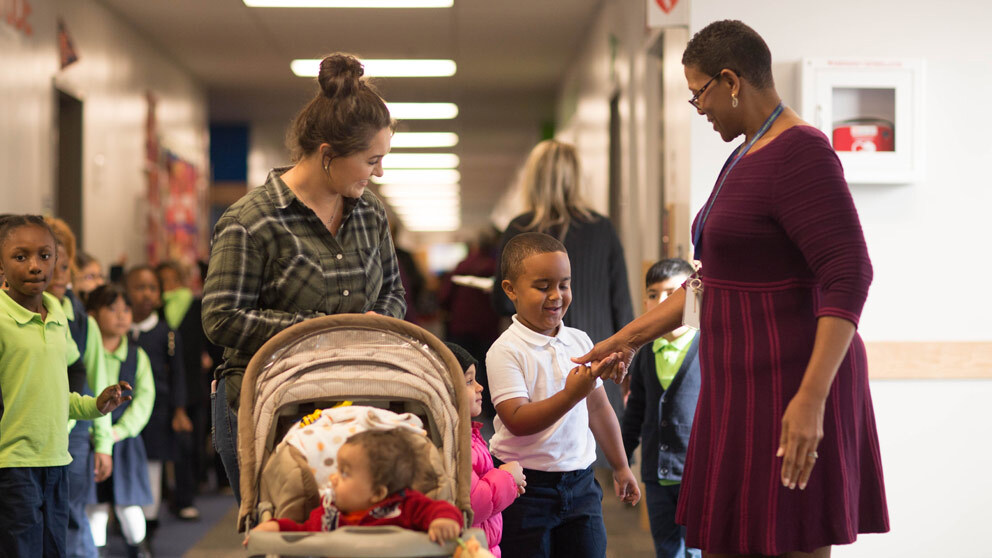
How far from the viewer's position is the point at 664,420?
3332 mm

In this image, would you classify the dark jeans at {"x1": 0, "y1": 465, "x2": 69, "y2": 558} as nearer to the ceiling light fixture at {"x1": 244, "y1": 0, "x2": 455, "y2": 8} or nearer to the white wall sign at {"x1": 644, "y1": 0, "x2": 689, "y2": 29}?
the white wall sign at {"x1": 644, "y1": 0, "x2": 689, "y2": 29}

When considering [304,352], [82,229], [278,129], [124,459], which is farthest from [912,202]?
[278,129]

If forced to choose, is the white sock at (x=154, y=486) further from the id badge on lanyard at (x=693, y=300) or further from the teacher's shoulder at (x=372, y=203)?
the id badge on lanyard at (x=693, y=300)

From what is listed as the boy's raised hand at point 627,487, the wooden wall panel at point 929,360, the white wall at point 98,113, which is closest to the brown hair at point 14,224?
the boy's raised hand at point 627,487

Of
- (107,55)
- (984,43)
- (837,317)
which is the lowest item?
(837,317)

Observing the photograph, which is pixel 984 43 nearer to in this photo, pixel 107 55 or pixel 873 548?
pixel 873 548

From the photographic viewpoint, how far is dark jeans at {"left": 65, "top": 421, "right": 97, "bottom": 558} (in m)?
3.75

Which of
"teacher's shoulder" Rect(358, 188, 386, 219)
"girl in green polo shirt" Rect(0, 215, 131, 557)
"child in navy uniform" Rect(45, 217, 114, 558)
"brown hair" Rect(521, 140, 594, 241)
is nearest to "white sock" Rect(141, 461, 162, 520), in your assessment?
"child in navy uniform" Rect(45, 217, 114, 558)

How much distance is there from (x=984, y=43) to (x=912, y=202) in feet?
2.32

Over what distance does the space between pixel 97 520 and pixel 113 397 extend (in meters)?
1.61

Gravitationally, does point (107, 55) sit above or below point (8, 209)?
Result: above

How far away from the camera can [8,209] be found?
6.00 metres

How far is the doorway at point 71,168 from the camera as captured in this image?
747 cm

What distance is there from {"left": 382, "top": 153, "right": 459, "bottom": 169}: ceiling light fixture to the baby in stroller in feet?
43.0
